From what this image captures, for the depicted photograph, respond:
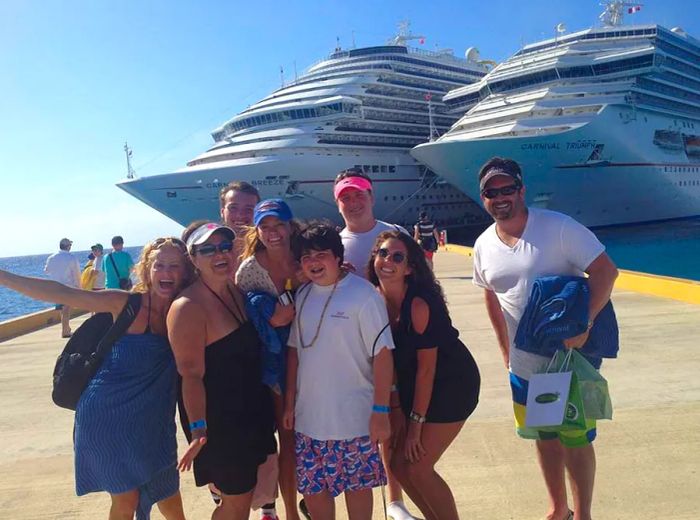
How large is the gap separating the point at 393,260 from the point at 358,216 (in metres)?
0.50

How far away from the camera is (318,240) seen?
2.04 m

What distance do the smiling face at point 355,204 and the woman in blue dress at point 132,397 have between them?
2.76 feet

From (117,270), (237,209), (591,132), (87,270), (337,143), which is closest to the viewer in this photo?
(237,209)

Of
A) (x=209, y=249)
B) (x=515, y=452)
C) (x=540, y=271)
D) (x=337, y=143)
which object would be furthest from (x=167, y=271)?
(x=337, y=143)

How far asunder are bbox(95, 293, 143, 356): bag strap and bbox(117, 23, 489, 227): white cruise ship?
25.7m

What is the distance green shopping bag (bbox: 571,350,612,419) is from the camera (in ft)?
6.82

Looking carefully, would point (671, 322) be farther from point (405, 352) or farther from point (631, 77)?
point (631, 77)

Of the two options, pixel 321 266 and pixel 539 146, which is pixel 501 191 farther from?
pixel 539 146

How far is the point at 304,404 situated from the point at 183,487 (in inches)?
51.1

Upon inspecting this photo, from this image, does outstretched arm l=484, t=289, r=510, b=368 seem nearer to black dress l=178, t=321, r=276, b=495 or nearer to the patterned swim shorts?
the patterned swim shorts

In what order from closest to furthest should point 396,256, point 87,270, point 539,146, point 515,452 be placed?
point 396,256, point 515,452, point 87,270, point 539,146

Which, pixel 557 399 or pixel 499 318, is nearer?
pixel 557 399

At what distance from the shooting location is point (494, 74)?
31484 mm

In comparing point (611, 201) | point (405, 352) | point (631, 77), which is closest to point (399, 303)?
point (405, 352)
